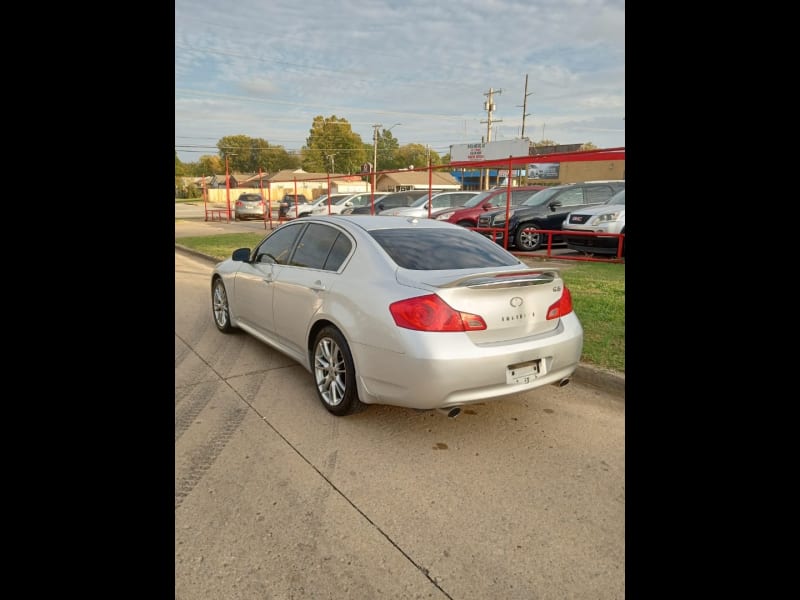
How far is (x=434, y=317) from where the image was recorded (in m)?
3.24

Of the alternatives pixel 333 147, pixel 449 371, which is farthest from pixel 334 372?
pixel 333 147

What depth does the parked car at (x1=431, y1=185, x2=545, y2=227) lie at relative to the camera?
13188 millimetres

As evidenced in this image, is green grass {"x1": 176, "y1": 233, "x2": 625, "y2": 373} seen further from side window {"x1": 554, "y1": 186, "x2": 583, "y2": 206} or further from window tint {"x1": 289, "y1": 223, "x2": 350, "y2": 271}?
side window {"x1": 554, "y1": 186, "x2": 583, "y2": 206}

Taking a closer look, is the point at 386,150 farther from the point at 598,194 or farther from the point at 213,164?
the point at 598,194

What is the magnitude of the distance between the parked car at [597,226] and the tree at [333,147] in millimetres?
87837

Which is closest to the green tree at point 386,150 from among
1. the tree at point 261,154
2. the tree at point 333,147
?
the tree at point 333,147

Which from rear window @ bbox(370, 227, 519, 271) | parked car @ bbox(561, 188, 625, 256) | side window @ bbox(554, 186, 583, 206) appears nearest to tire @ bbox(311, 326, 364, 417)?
rear window @ bbox(370, 227, 519, 271)

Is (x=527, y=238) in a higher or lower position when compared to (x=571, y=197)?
lower

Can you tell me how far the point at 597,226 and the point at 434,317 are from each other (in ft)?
27.5

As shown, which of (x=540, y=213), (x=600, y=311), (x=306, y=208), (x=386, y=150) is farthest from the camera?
(x=386, y=150)

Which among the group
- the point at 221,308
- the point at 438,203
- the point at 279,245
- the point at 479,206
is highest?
the point at 438,203

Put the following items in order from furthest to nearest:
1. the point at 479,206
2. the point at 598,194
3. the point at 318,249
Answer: the point at 479,206, the point at 598,194, the point at 318,249
